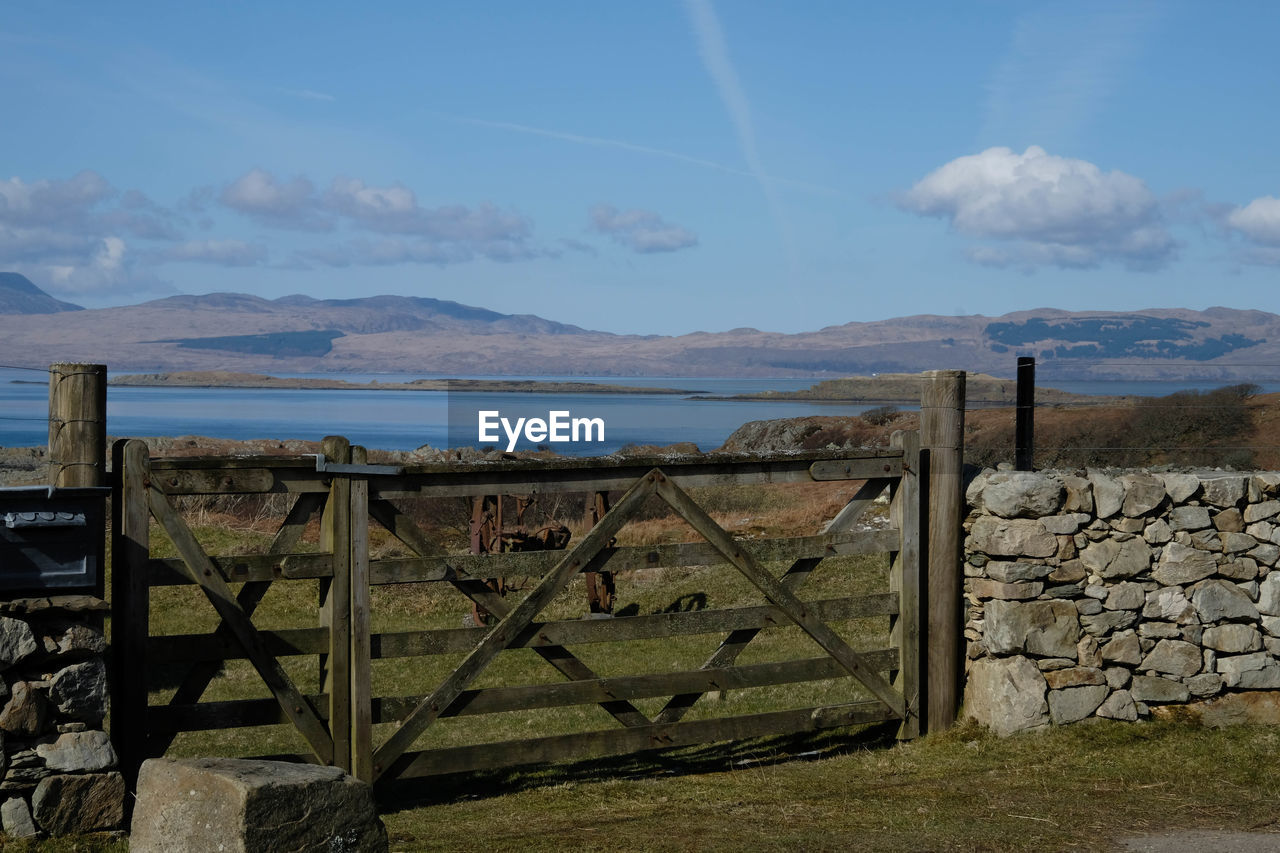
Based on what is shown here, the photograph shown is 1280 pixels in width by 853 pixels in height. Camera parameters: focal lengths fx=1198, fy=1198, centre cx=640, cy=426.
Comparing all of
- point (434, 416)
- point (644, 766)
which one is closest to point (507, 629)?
→ point (644, 766)

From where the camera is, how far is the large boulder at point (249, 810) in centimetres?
443

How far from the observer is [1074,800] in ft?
22.4

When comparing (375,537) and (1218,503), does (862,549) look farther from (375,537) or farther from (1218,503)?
(375,537)

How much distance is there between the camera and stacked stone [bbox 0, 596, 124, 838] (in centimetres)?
571

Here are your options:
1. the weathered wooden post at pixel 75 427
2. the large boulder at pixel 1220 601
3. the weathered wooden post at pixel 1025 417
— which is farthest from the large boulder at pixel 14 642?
the large boulder at pixel 1220 601

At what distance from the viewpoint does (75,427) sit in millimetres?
6293

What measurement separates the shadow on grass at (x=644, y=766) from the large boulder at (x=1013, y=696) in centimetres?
80

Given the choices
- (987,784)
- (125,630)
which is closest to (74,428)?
(125,630)

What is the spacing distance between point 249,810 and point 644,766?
13.5ft

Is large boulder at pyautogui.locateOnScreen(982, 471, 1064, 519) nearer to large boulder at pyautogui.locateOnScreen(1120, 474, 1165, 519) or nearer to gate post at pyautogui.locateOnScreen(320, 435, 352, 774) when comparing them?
large boulder at pyautogui.locateOnScreen(1120, 474, 1165, 519)

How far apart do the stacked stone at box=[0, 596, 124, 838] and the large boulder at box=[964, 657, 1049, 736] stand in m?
5.46

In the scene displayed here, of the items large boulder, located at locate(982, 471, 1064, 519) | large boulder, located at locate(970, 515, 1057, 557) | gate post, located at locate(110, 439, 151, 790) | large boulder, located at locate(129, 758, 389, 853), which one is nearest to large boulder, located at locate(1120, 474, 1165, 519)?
large boulder, located at locate(982, 471, 1064, 519)

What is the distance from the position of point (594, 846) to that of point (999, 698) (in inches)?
137

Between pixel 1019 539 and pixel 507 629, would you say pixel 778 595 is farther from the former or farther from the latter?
pixel 507 629
